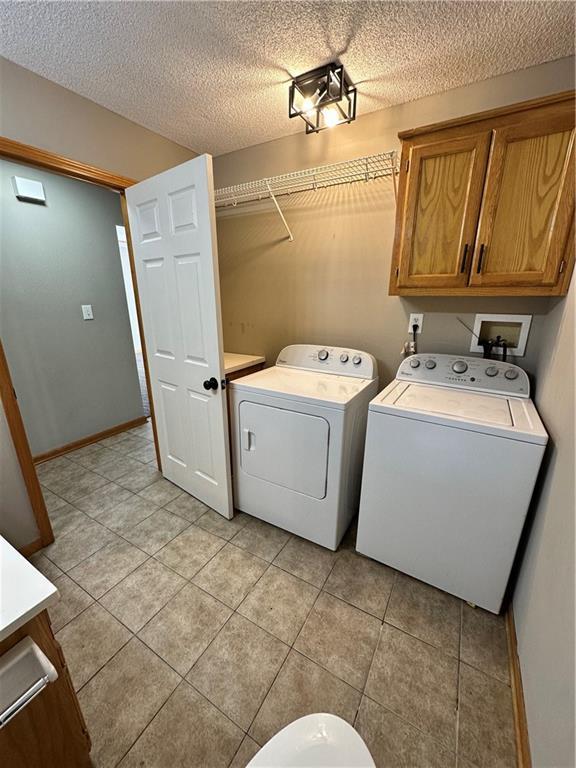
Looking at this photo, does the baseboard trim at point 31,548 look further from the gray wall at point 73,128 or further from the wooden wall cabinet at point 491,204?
the wooden wall cabinet at point 491,204

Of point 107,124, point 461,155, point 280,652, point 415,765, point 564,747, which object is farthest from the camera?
point 107,124

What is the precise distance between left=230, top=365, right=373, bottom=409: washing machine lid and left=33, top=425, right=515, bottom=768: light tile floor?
93cm

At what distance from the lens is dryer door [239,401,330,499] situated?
5.41 feet

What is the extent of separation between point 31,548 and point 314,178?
287cm

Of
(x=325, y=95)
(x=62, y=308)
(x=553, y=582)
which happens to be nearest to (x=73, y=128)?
(x=325, y=95)

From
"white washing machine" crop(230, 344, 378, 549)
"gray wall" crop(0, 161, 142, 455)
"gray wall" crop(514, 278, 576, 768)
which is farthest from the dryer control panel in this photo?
"gray wall" crop(0, 161, 142, 455)

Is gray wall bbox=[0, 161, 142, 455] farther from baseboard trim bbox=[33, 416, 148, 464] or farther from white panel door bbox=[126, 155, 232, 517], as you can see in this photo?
white panel door bbox=[126, 155, 232, 517]

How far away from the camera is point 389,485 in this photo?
1.52 meters

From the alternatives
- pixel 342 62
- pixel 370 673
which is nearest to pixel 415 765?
pixel 370 673

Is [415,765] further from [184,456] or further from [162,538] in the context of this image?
[184,456]

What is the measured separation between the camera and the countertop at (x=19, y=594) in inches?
24.8

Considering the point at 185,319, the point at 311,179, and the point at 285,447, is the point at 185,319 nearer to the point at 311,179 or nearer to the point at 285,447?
the point at 285,447

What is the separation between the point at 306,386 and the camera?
183cm

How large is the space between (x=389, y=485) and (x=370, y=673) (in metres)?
0.74
